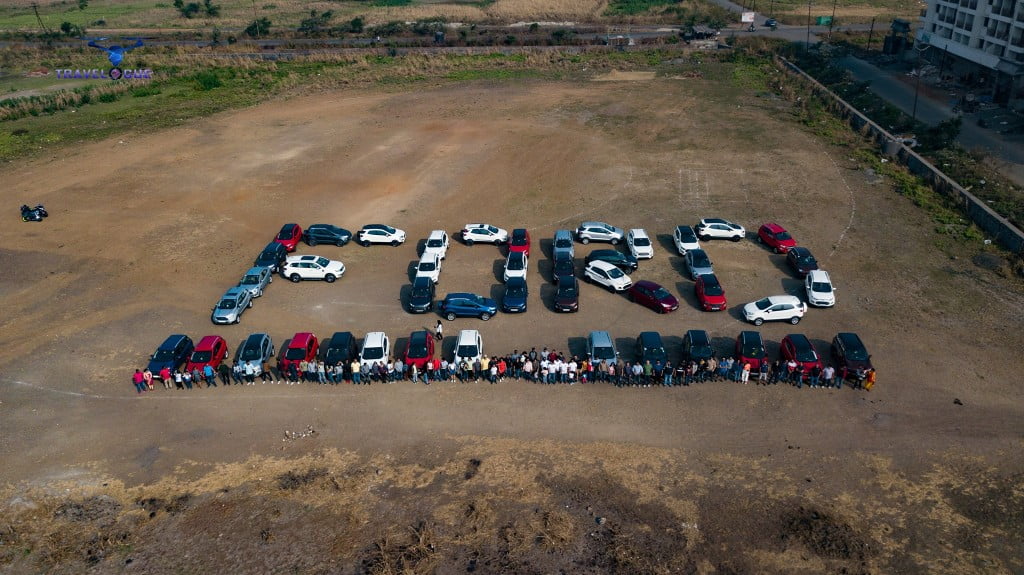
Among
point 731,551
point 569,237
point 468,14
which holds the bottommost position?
point 731,551

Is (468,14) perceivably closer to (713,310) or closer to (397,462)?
(713,310)

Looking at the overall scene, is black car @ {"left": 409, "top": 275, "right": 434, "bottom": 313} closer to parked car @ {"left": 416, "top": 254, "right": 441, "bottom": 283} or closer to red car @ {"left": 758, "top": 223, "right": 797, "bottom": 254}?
parked car @ {"left": 416, "top": 254, "right": 441, "bottom": 283}

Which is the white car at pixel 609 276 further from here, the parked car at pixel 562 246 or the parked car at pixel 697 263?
the parked car at pixel 697 263

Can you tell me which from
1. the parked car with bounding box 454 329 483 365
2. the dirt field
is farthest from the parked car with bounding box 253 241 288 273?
the parked car with bounding box 454 329 483 365

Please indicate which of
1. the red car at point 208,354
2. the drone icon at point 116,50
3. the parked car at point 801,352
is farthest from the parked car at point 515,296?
the drone icon at point 116,50

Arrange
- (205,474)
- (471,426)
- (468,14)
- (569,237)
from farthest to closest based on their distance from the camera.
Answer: (468,14) → (569,237) → (471,426) → (205,474)

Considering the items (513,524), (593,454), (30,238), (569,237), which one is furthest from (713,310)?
(30,238)
